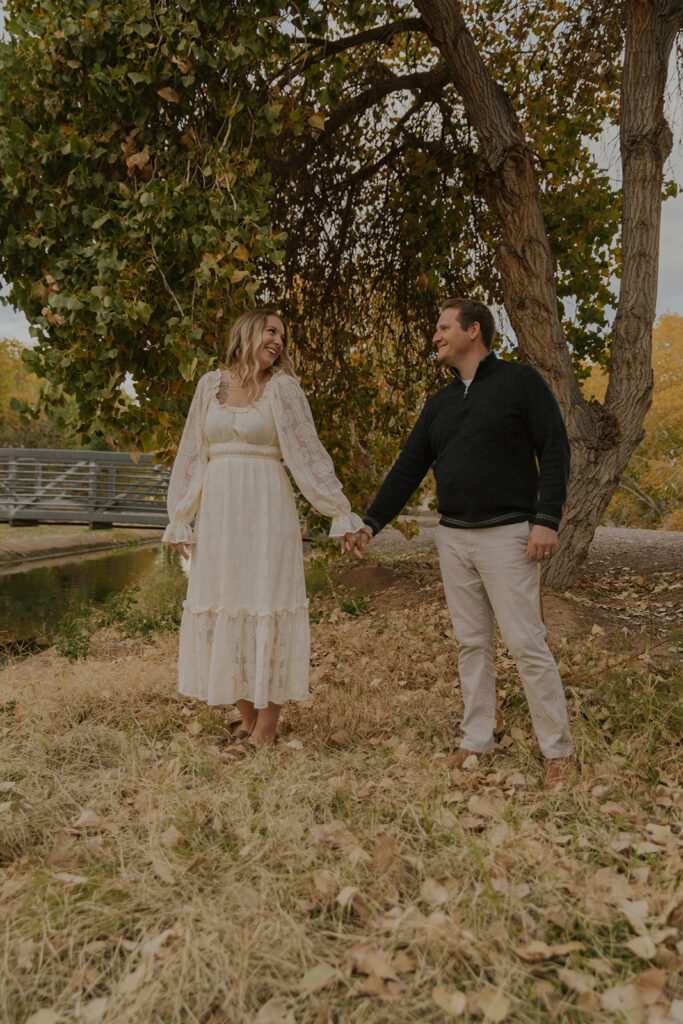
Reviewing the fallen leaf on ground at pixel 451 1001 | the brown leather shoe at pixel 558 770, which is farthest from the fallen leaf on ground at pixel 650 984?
the brown leather shoe at pixel 558 770

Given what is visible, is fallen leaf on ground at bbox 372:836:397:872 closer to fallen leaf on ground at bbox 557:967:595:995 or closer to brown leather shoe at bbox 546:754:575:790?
fallen leaf on ground at bbox 557:967:595:995

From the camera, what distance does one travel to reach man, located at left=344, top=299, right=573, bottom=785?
10.7 ft

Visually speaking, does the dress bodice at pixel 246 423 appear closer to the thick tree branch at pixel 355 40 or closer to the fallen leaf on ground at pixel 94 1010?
the fallen leaf on ground at pixel 94 1010

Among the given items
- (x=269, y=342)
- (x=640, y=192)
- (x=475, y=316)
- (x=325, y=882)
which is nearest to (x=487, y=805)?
(x=325, y=882)

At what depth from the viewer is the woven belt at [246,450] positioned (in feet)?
12.2

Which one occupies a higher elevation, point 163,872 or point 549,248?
point 549,248

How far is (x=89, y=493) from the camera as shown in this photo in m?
21.4

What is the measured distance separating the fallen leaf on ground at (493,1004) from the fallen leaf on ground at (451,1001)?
0.15 ft

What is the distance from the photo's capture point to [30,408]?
5113 millimetres

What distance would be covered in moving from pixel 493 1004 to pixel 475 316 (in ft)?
8.59

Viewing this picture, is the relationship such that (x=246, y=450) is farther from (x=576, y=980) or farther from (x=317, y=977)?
(x=576, y=980)

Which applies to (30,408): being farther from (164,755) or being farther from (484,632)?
(484,632)

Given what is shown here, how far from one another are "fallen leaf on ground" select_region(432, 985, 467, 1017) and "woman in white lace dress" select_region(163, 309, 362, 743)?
1725 mm

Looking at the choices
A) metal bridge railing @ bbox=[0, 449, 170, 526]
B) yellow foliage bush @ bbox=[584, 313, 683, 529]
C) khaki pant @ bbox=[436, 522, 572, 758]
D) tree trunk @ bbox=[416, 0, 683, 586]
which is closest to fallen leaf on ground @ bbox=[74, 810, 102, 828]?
khaki pant @ bbox=[436, 522, 572, 758]
